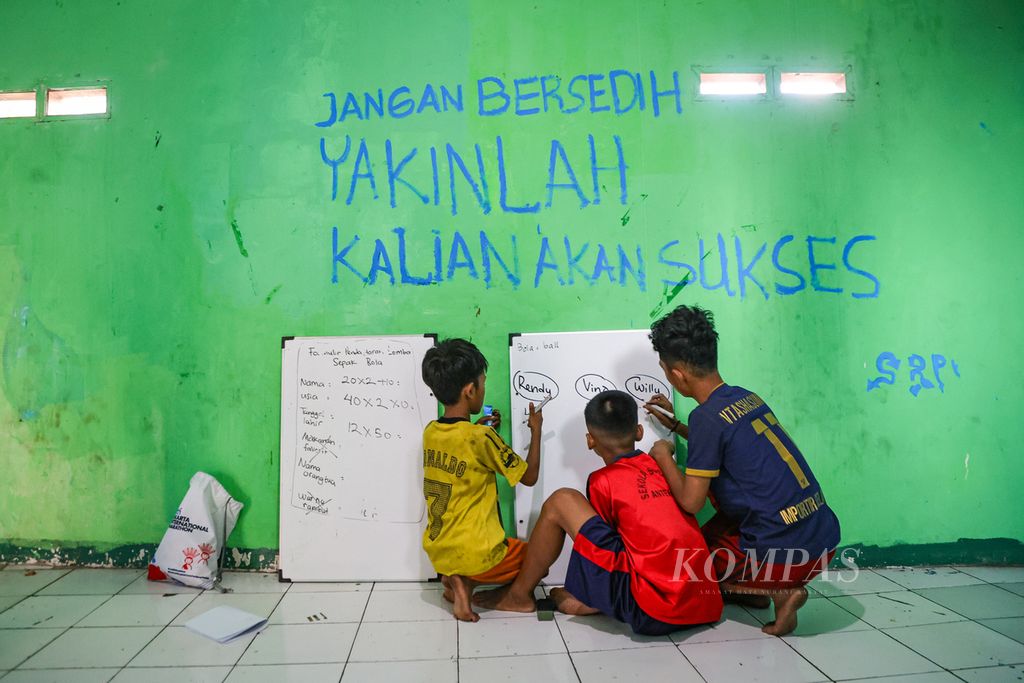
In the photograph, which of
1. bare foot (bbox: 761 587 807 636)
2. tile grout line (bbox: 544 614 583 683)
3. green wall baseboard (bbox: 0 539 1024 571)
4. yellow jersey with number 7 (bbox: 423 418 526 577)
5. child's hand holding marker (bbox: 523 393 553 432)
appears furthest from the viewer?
green wall baseboard (bbox: 0 539 1024 571)

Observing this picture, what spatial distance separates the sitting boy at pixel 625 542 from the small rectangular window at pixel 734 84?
1736 mm

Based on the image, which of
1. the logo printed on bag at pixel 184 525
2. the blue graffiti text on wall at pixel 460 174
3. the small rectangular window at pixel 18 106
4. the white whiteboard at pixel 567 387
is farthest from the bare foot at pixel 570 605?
the small rectangular window at pixel 18 106

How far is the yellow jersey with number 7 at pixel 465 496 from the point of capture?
7.02ft

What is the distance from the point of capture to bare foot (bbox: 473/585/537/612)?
2229 mm

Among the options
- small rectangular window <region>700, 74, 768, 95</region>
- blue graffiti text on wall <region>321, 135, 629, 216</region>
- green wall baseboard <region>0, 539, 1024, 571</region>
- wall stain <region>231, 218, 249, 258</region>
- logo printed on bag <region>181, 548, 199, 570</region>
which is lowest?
green wall baseboard <region>0, 539, 1024, 571</region>

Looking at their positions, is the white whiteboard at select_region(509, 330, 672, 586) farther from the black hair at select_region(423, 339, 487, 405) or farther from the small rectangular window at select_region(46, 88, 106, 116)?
the small rectangular window at select_region(46, 88, 106, 116)

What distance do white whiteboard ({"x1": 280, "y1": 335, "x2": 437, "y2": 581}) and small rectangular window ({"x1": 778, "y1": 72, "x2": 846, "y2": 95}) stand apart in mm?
2278

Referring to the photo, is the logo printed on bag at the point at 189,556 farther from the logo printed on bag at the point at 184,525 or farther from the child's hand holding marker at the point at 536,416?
the child's hand holding marker at the point at 536,416

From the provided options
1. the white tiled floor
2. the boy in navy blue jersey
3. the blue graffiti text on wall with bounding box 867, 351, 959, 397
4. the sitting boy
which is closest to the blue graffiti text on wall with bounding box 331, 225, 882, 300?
the blue graffiti text on wall with bounding box 867, 351, 959, 397

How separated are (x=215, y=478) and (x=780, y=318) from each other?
2.88m

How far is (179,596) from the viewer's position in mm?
2400

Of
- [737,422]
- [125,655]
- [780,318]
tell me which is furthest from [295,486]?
[780,318]

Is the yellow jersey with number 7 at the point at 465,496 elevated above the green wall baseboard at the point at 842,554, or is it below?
above

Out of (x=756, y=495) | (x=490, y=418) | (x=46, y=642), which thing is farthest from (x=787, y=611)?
(x=46, y=642)
